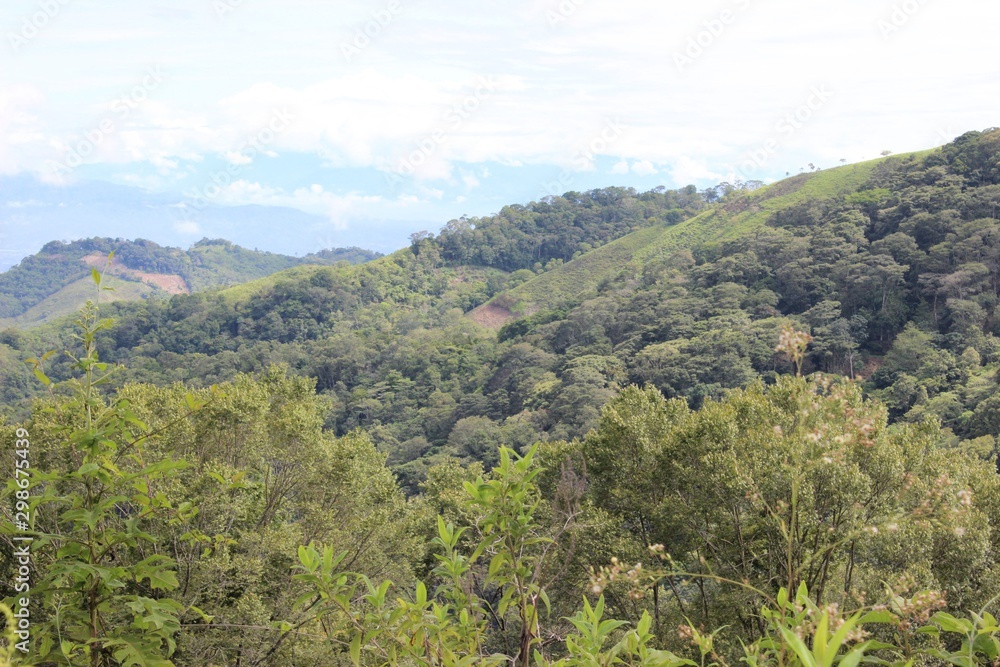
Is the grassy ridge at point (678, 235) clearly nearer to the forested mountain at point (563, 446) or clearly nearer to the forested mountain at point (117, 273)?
the forested mountain at point (563, 446)

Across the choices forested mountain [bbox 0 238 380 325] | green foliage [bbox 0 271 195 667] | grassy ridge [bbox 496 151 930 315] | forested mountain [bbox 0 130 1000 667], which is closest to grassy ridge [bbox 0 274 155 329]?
forested mountain [bbox 0 238 380 325]

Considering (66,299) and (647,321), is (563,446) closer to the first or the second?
(647,321)

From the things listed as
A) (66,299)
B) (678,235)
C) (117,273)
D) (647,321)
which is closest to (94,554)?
(647,321)

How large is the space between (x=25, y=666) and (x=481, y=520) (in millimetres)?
1182

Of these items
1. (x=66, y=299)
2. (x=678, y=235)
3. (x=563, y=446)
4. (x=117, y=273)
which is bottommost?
(x=563, y=446)

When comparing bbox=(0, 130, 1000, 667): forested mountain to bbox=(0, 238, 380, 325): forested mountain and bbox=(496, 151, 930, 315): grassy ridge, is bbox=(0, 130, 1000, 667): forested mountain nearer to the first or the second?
bbox=(496, 151, 930, 315): grassy ridge

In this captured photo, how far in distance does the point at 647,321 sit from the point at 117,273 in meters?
99.7

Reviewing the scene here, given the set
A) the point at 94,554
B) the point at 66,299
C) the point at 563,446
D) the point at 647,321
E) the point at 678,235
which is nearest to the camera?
the point at 94,554

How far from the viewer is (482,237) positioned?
271 feet

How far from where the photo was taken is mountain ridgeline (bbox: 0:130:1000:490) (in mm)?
32531

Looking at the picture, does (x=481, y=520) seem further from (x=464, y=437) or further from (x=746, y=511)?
(x=464, y=437)

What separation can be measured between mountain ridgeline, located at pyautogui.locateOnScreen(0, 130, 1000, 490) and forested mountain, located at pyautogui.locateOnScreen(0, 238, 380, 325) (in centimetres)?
4467

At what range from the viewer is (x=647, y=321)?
42.7 metres

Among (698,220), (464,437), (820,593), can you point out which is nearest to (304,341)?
(464,437)
